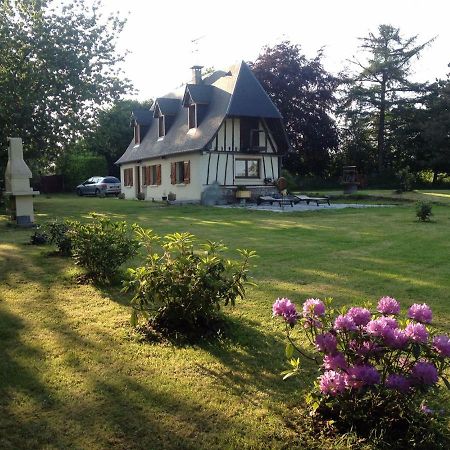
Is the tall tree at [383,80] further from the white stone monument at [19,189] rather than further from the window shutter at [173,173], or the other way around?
the white stone monument at [19,189]

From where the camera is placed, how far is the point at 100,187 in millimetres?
36906

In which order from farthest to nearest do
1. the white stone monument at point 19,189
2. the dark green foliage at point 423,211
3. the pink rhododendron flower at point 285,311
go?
1. the dark green foliage at point 423,211
2. the white stone monument at point 19,189
3. the pink rhododendron flower at point 285,311

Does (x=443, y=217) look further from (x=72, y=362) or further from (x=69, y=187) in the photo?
(x=69, y=187)

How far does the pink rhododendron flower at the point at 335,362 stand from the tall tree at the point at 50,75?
20.2 metres

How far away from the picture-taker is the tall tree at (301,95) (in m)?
36.4

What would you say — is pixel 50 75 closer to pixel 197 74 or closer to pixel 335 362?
pixel 197 74

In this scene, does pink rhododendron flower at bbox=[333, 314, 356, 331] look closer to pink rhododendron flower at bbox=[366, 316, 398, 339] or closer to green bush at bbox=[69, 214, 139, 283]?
pink rhododendron flower at bbox=[366, 316, 398, 339]

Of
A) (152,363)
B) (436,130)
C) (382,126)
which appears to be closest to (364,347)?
(152,363)

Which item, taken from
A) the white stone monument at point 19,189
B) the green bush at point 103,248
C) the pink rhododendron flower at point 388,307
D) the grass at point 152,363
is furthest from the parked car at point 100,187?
the pink rhododendron flower at point 388,307

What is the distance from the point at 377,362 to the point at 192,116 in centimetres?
2432

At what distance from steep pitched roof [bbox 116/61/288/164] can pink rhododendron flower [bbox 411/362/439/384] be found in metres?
21.3

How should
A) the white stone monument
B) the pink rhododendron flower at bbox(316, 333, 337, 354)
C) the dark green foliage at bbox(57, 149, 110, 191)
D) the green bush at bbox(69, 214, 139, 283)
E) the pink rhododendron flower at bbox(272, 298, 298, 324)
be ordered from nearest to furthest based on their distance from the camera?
the pink rhododendron flower at bbox(316, 333, 337, 354) < the pink rhododendron flower at bbox(272, 298, 298, 324) < the green bush at bbox(69, 214, 139, 283) < the white stone monument < the dark green foliage at bbox(57, 149, 110, 191)

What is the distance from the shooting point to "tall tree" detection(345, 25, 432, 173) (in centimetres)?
4022

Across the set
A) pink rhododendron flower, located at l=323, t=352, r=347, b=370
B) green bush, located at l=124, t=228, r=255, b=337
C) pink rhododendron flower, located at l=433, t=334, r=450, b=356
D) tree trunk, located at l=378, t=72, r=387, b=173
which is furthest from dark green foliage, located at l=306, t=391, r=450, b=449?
tree trunk, located at l=378, t=72, r=387, b=173
